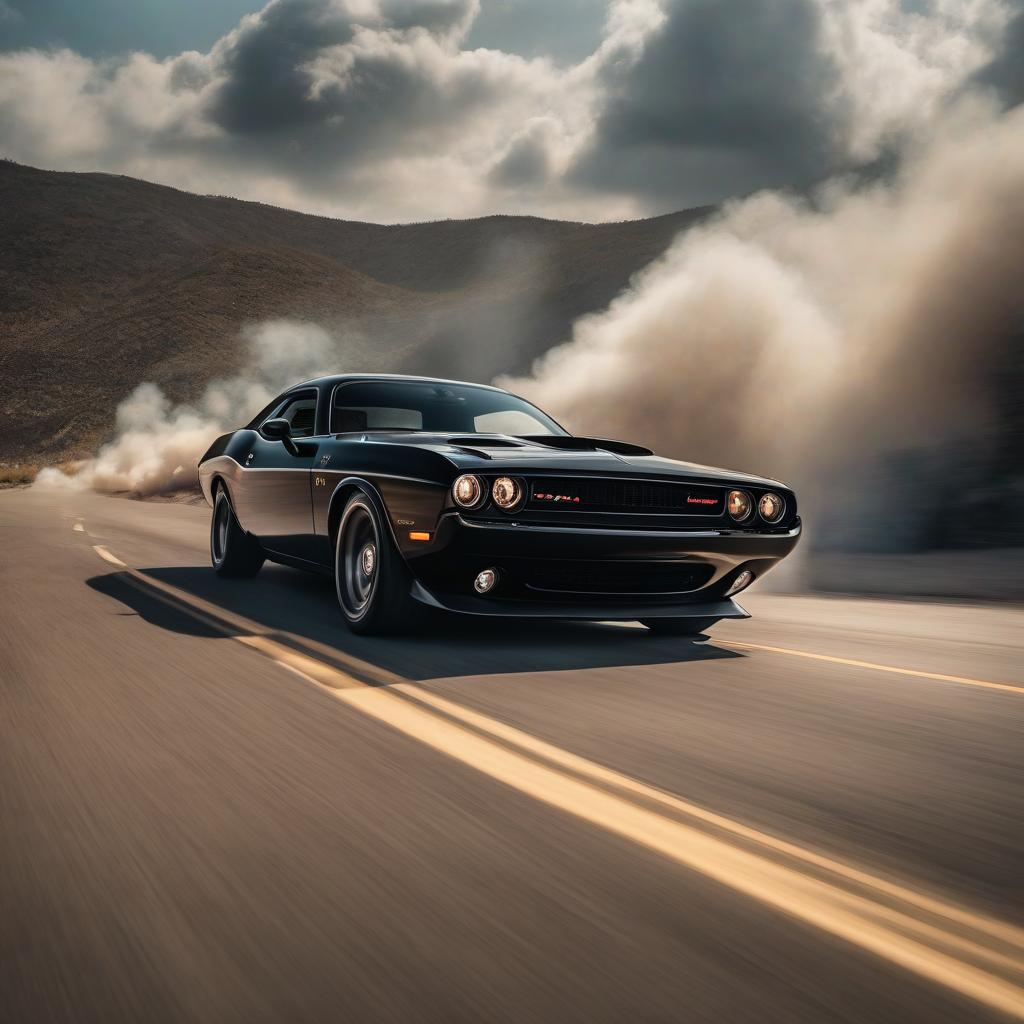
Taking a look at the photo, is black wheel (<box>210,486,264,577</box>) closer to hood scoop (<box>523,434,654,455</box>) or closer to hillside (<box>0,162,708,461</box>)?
hood scoop (<box>523,434,654,455</box>)

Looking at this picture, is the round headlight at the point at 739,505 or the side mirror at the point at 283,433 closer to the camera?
the round headlight at the point at 739,505

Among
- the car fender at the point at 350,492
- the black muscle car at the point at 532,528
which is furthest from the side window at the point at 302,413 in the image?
the car fender at the point at 350,492

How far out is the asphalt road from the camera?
1.91m

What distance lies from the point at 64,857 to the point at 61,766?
824mm

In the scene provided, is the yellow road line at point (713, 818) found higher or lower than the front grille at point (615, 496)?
lower

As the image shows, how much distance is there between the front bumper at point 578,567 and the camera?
5.21 meters

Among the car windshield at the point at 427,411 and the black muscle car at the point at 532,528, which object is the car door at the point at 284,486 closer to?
the black muscle car at the point at 532,528

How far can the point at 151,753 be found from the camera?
3428 millimetres

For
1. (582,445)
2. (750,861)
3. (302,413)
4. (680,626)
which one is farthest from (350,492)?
(750,861)

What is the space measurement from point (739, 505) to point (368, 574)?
6.13ft

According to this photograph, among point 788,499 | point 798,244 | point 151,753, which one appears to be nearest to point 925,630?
point 788,499

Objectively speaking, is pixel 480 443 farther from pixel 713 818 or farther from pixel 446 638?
pixel 713 818

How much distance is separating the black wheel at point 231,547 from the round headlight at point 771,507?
3.57m

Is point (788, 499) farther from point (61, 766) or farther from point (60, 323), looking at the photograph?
point (60, 323)
